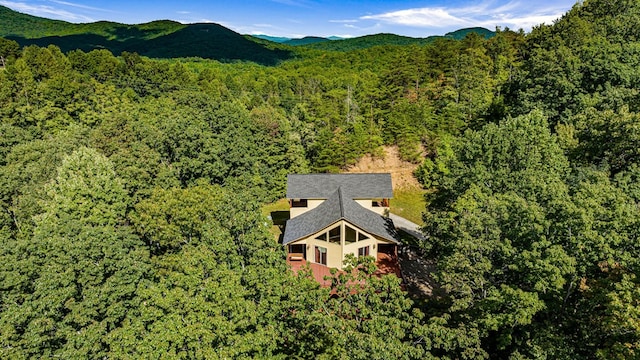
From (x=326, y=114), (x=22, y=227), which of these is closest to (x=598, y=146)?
(x=326, y=114)

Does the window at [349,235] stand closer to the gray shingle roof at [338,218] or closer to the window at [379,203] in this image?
the gray shingle roof at [338,218]

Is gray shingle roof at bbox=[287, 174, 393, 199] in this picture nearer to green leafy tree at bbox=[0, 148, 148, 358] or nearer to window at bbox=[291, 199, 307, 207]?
window at bbox=[291, 199, 307, 207]

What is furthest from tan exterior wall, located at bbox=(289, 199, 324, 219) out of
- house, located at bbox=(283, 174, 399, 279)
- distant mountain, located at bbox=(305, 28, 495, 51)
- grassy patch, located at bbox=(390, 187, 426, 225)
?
distant mountain, located at bbox=(305, 28, 495, 51)

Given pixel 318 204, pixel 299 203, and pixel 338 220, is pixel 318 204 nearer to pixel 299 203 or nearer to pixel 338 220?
pixel 299 203

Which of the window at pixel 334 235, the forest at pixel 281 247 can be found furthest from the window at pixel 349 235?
the forest at pixel 281 247

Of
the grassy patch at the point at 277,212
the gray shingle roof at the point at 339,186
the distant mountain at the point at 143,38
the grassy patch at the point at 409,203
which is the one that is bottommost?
the grassy patch at the point at 277,212

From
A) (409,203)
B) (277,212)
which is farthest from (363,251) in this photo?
(409,203)

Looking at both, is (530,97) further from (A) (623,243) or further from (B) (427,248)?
(A) (623,243)
